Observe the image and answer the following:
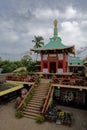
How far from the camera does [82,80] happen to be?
16594mm

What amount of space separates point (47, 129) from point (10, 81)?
10.8 meters

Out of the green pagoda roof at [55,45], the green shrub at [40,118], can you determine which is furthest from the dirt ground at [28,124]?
the green pagoda roof at [55,45]

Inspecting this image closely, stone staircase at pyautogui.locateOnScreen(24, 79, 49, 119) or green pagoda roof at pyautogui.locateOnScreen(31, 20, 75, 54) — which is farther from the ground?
green pagoda roof at pyautogui.locateOnScreen(31, 20, 75, 54)

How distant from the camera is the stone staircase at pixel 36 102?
561 inches

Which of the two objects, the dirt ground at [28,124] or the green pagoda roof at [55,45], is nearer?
the dirt ground at [28,124]

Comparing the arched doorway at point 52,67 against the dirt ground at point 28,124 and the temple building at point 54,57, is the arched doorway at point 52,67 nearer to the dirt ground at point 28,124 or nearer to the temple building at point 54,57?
the temple building at point 54,57

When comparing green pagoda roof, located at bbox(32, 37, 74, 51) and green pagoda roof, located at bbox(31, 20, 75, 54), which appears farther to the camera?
green pagoda roof, located at bbox(32, 37, 74, 51)

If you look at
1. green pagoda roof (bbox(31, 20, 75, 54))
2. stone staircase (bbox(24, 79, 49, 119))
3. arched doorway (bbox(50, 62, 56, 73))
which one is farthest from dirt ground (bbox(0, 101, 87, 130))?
green pagoda roof (bbox(31, 20, 75, 54))

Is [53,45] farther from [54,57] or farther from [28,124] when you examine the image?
[28,124]

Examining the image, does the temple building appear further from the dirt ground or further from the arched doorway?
the dirt ground

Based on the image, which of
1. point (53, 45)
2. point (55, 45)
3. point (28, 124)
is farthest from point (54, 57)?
point (28, 124)

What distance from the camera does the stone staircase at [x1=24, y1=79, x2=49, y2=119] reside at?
1426 centimetres

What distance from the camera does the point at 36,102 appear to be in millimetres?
15617

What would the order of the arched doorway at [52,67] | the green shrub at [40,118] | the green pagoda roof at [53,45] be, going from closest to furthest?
the green shrub at [40,118] < the green pagoda roof at [53,45] < the arched doorway at [52,67]
